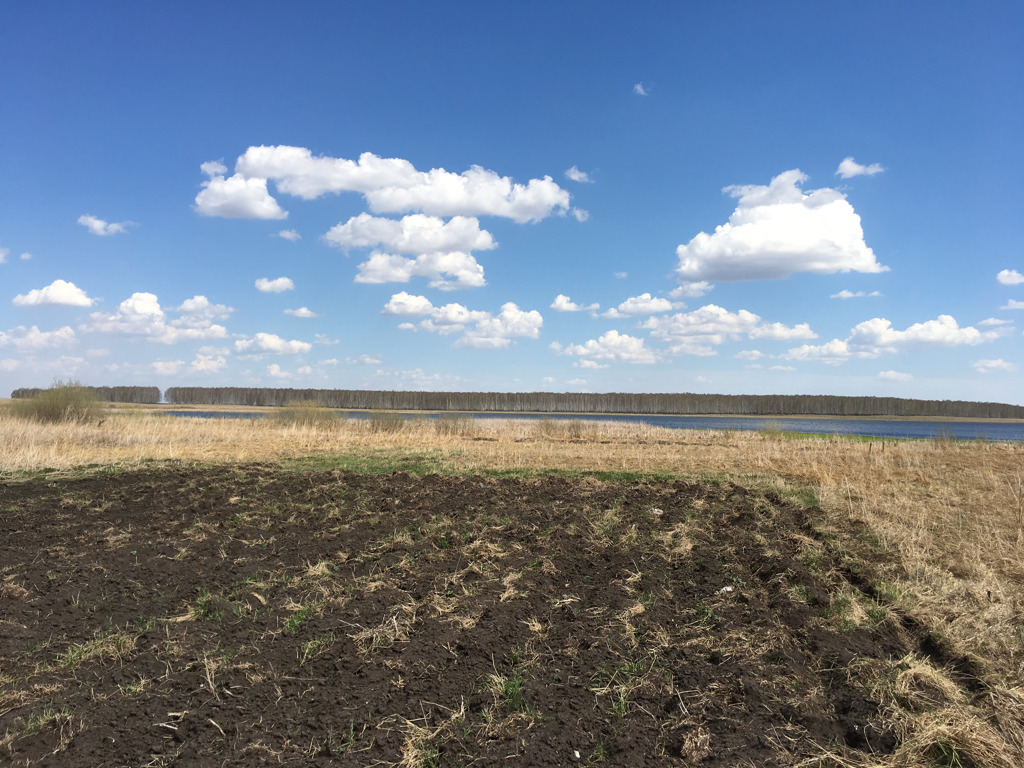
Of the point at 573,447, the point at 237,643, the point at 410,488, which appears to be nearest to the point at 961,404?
the point at 573,447

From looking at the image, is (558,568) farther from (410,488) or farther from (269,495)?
(269,495)

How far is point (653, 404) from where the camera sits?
94375 millimetres

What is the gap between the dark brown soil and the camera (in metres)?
4.26

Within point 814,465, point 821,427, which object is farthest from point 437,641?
point 821,427

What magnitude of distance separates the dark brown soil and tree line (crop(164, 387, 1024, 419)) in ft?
267

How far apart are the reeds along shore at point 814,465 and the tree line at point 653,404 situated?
57.1m

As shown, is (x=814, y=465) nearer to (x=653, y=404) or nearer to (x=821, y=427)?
(x=821, y=427)

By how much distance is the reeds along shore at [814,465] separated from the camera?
22.2 ft

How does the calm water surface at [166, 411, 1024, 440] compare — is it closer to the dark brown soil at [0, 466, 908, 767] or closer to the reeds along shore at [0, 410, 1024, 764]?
the reeds along shore at [0, 410, 1024, 764]

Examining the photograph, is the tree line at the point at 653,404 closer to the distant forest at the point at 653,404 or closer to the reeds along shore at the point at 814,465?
the distant forest at the point at 653,404

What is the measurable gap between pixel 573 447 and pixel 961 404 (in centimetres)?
10036

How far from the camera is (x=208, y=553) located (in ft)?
28.5

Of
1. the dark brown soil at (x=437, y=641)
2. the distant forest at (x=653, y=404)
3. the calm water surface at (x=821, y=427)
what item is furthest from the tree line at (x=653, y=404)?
the dark brown soil at (x=437, y=641)

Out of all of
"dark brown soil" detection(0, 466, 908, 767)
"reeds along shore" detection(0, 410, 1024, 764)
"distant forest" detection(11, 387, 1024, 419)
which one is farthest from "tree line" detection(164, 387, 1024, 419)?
"dark brown soil" detection(0, 466, 908, 767)
